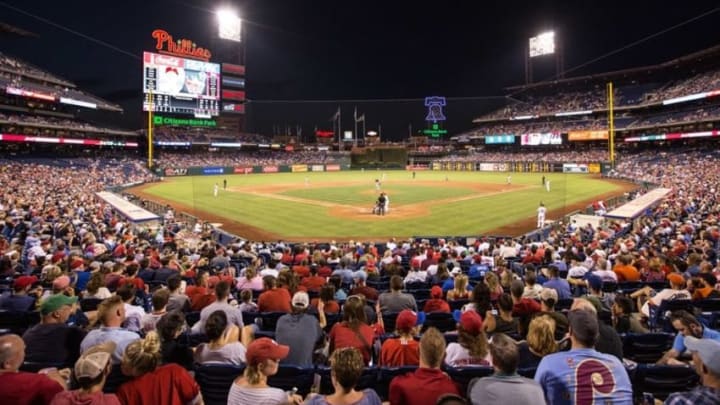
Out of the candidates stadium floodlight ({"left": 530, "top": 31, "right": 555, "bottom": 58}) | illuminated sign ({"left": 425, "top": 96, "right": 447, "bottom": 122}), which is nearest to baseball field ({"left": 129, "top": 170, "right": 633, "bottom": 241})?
illuminated sign ({"left": 425, "top": 96, "right": 447, "bottom": 122})

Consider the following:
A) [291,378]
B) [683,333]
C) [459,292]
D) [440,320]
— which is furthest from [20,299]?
[683,333]

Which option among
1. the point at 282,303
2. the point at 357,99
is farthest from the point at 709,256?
the point at 357,99

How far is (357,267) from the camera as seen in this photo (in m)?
13.3

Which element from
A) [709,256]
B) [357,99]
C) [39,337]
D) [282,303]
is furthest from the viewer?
[357,99]

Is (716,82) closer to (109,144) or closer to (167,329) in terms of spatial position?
(167,329)

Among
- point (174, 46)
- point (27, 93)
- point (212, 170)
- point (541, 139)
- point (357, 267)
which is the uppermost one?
point (174, 46)

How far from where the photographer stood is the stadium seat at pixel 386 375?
14.4 ft

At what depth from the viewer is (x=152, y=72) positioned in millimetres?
68375

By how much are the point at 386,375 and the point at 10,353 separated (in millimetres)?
3454

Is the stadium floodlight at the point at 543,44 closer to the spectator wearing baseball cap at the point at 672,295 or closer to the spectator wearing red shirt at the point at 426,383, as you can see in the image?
the spectator wearing baseball cap at the point at 672,295

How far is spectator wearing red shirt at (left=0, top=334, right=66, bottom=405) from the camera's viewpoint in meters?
3.41

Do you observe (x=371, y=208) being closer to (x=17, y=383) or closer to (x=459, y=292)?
(x=459, y=292)

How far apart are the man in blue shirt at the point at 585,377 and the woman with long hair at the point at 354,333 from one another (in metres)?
2.22

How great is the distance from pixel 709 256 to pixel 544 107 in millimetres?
94236
